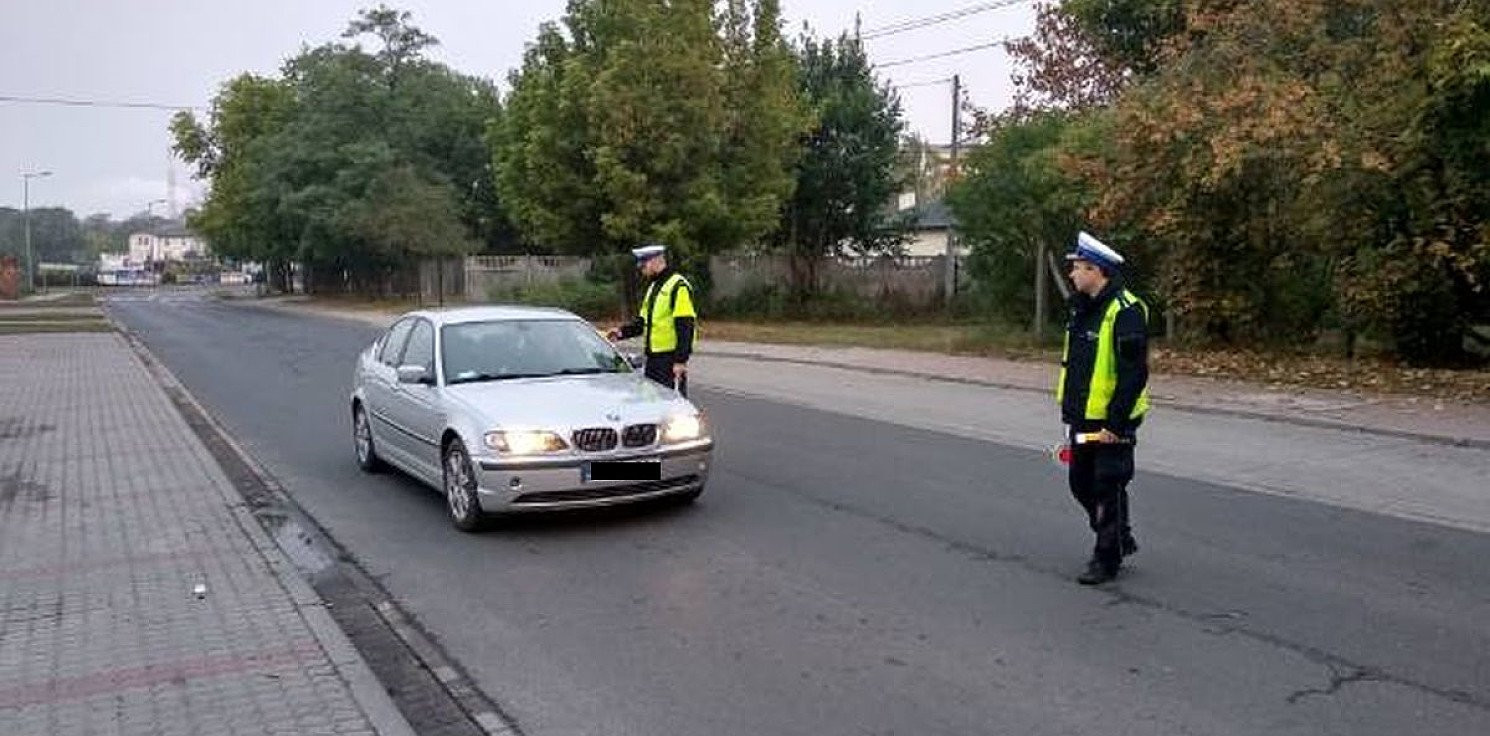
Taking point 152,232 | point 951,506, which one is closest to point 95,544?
point 951,506

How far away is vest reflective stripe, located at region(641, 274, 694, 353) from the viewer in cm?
1067

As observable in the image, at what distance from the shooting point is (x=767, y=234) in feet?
117

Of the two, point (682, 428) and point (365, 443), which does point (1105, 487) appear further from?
point (365, 443)

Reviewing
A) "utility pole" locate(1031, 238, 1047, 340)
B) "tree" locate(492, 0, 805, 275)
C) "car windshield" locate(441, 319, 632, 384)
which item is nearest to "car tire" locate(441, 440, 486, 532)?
"car windshield" locate(441, 319, 632, 384)

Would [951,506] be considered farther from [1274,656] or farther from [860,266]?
[860,266]

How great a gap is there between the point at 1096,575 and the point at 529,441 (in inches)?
127

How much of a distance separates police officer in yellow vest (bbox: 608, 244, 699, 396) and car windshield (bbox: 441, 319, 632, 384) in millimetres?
1113

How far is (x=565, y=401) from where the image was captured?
26.7 ft

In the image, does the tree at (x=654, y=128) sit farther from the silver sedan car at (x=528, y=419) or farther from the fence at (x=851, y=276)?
the silver sedan car at (x=528, y=419)

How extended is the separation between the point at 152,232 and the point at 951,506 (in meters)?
205

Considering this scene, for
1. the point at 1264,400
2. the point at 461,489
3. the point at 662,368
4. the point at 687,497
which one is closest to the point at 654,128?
the point at 1264,400

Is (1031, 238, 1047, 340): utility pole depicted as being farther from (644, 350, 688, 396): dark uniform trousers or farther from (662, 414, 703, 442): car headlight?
(662, 414, 703, 442): car headlight

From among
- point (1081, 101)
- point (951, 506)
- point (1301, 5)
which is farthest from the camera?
point (1081, 101)

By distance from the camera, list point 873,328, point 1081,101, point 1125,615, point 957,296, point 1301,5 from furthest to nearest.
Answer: point 957,296, point 873,328, point 1081,101, point 1301,5, point 1125,615
